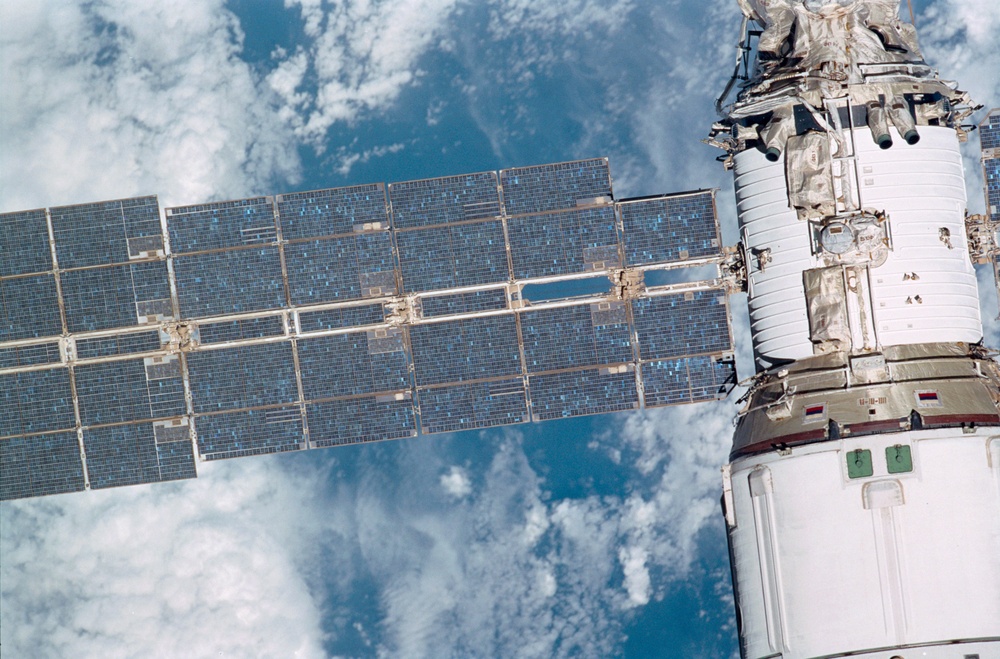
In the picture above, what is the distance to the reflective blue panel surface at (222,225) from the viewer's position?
2381 cm

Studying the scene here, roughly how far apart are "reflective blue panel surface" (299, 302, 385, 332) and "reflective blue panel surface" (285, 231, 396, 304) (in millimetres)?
255

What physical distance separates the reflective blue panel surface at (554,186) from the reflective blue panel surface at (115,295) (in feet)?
25.1

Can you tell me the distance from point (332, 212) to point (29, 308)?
22.5 ft

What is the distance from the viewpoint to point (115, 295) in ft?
78.5

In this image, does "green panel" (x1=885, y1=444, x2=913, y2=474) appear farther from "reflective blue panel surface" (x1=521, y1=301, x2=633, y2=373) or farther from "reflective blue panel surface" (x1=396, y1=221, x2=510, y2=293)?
"reflective blue panel surface" (x1=396, y1=221, x2=510, y2=293)

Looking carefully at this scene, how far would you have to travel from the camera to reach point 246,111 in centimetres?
3147

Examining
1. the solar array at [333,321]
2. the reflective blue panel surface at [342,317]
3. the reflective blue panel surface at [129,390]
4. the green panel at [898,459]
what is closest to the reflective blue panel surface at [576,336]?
the solar array at [333,321]

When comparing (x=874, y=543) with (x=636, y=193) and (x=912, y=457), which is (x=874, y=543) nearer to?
(x=912, y=457)

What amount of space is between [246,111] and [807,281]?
57.5 feet

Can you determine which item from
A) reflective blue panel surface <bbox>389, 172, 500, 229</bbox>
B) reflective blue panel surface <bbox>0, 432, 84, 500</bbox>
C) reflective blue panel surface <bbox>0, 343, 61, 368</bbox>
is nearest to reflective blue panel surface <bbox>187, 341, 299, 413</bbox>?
reflective blue panel surface <bbox>0, 343, 61, 368</bbox>

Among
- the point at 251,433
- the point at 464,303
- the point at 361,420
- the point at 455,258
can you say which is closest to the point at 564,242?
the point at 455,258

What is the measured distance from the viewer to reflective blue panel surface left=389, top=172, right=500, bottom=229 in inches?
929

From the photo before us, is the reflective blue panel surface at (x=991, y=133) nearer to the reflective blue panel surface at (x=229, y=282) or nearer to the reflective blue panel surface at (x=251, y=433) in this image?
the reflective blue panel surface at (x=229, y=282)

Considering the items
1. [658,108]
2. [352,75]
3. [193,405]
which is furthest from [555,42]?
[193,405]
